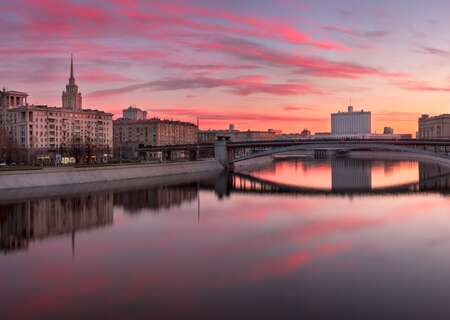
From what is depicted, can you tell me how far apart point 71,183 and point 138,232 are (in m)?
24.6

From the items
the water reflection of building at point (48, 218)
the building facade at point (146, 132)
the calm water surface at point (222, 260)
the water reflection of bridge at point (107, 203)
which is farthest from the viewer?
the building facade at point (146, 132)

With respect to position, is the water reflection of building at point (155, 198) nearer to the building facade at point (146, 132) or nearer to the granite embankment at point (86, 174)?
the granite embankment at point (86, 174)

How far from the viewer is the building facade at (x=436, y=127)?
162000mm

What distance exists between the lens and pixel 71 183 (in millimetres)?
46281

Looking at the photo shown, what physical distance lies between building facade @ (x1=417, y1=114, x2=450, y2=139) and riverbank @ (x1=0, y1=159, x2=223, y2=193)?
401 feet

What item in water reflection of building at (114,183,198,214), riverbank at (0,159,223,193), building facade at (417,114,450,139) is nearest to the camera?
water reflection of building at (114,183,198,214)

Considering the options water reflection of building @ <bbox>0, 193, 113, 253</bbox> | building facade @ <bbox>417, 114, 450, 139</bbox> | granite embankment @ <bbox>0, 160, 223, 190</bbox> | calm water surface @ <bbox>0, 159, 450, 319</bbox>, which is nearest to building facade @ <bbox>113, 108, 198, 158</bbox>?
granite embankment @ <bbox>0, 160, 223, 190</bbox>

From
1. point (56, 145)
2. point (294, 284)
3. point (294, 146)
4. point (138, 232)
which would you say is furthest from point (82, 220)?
point (56, 145)

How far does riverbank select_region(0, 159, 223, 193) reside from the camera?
138 ft

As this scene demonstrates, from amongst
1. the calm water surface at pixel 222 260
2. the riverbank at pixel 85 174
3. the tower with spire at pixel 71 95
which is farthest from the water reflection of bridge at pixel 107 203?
the tower with spire at pixel 71 95

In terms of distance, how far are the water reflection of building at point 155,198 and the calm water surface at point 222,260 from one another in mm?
488

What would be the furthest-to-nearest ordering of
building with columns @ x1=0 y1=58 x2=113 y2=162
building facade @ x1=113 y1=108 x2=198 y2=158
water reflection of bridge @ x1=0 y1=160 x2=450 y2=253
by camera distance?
building facade @ x1=113 y1=108 x2=198 y2=158
building with columns @ x1=0 y1=58 x2=113 y2=162
water reflection of bridge @ x1=0 y1=160 x2=450 y2=253

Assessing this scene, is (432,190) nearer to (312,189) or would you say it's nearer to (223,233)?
(312,189)

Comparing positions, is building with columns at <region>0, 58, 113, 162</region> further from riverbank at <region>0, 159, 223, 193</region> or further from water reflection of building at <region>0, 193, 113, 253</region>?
water reflection of building at <region>0, 193, 113, 253</region>
